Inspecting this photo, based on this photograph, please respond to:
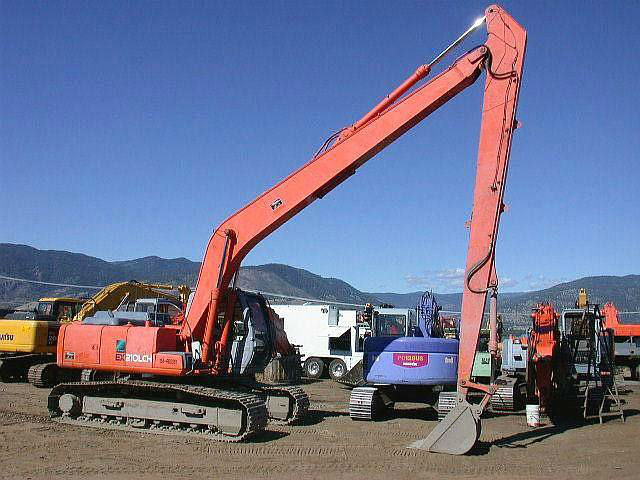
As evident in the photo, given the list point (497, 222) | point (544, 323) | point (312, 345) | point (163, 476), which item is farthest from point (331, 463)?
point (312, 345)

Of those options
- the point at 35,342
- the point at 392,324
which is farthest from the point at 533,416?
the point at 35,342

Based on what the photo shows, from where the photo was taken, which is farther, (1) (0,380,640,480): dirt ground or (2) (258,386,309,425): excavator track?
(2) (258,386,309,425): excavator track

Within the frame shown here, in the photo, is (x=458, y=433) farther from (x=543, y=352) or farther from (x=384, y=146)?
(x=543, y=352)

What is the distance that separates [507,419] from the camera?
14.6 m

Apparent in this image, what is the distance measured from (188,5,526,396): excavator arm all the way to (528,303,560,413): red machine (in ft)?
16.5

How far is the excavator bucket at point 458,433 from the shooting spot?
10.0m

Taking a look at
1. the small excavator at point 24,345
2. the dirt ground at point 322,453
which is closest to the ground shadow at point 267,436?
the dirt ground at point 322,453

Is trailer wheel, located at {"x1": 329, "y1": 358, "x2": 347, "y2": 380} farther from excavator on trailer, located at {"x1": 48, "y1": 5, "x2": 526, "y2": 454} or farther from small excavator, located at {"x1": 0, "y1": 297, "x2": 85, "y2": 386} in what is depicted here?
excavator on trailer, located at {"x1": 48, "y1": 5, "x2": 526, "y2": 454}

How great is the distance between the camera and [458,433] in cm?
1009

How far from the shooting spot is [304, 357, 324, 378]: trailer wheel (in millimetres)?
26109

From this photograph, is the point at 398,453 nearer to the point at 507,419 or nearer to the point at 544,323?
the point at 507,419

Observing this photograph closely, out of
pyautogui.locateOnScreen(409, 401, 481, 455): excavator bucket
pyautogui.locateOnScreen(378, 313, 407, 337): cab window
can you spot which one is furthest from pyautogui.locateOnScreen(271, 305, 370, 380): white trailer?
pyautogui.locateOnScreen(409, 401, 481, 455): excavator bucket

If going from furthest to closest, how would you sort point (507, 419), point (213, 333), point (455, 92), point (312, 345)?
1. point (312, 345)
2. point (507, 419)
3. point (213, 333)
4. point (455, 92)

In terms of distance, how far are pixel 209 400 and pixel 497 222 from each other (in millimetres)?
5767
